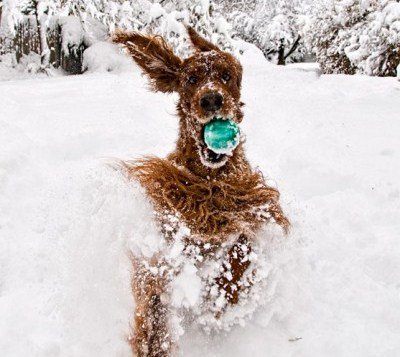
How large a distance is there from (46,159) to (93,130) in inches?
35.0

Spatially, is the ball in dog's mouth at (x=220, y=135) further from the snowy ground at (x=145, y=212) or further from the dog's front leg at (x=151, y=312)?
the dog's front leg at (x=151, y=312)

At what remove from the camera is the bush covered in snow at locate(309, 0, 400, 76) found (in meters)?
8.68

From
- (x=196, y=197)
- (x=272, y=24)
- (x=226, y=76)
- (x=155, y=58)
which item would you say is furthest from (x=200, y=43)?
(x=272, y=24)

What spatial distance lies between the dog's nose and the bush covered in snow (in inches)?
262

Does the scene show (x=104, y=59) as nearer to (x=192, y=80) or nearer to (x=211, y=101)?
(x=192, y=80)

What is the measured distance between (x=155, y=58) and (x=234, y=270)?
1364 millimetres

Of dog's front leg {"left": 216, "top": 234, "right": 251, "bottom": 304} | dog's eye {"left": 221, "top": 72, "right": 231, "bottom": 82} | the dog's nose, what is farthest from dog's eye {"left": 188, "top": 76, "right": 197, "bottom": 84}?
dog's front leg {"left": 216, "top": 234, "right": 251, "bottom": 304}

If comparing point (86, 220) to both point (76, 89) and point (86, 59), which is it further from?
point (86, 59)

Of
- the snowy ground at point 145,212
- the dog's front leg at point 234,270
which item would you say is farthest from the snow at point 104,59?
the dog's front leg at point 234,270

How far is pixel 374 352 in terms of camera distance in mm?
2459

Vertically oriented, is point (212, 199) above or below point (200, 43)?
below

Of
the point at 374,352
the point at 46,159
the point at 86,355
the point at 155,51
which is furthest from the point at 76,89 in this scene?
the point at 374,352

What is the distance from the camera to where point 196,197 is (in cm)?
280

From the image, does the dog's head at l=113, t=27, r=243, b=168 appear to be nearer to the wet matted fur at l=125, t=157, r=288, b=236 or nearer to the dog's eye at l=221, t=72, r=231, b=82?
the dog's eye at l=221, t=72, r=231, b=82
